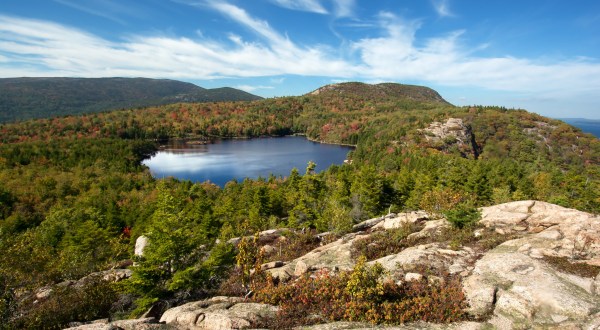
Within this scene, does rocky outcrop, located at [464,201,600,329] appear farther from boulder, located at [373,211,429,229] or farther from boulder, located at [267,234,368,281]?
boulder, located at [373,211,429,229]

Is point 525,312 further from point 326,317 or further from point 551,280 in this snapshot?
point 326,317

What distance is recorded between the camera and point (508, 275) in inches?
488

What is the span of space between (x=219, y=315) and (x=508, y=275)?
450 inches

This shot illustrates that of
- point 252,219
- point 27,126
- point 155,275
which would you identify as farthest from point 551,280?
point 27,126

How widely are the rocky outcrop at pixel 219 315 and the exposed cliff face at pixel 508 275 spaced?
3 centimetres

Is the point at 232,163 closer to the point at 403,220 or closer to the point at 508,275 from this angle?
the point at 403,220

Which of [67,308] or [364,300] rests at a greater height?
[364,300]

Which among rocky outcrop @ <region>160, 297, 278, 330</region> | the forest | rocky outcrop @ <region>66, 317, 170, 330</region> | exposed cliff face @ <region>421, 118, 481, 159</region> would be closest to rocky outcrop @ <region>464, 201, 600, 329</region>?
the forest

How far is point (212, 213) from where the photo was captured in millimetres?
53812

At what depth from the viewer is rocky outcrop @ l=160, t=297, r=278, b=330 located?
10911 mm

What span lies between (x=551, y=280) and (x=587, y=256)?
3.88 m

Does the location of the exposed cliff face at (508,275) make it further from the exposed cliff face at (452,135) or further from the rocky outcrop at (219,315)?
the exposed cliff face at (452,135)

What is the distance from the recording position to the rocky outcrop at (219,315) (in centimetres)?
1091

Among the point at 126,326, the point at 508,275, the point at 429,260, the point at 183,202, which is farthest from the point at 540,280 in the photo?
the point at 183,202
